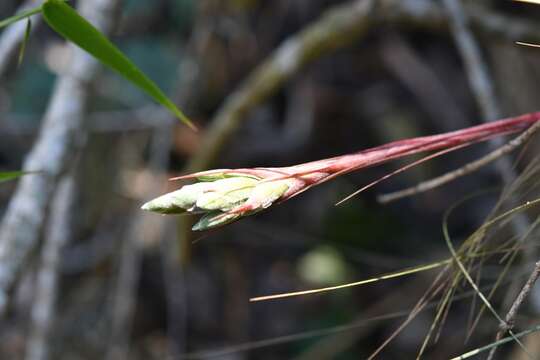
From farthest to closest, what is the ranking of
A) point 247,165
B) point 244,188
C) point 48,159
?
point 247,165 → point 48,159 → point 244,188

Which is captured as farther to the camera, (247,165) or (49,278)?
(247,165)

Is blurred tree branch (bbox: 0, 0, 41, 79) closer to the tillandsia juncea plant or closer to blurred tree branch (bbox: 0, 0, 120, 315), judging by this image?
blurred tree branch (bbox: 0, 0, 120, 315)

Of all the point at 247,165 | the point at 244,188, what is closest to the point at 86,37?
the point at 244,188

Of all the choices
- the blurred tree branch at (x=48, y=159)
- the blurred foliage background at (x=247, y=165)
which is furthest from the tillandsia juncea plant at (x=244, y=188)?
the blurred foliage background at (x=247, y=165)

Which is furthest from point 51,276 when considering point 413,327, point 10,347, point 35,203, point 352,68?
point 352,68

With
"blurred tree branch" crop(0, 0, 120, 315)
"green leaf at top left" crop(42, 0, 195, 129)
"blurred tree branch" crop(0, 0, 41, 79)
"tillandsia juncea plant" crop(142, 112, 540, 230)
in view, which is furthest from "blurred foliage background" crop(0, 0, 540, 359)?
"tillandsia juncea plant" crop(142, 112, 540, 230)

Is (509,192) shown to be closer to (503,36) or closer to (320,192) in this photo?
(503,36)

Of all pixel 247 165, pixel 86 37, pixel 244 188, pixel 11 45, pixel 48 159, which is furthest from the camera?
pixel 247 165

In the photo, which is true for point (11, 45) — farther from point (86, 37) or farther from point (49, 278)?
point (86, 37)
